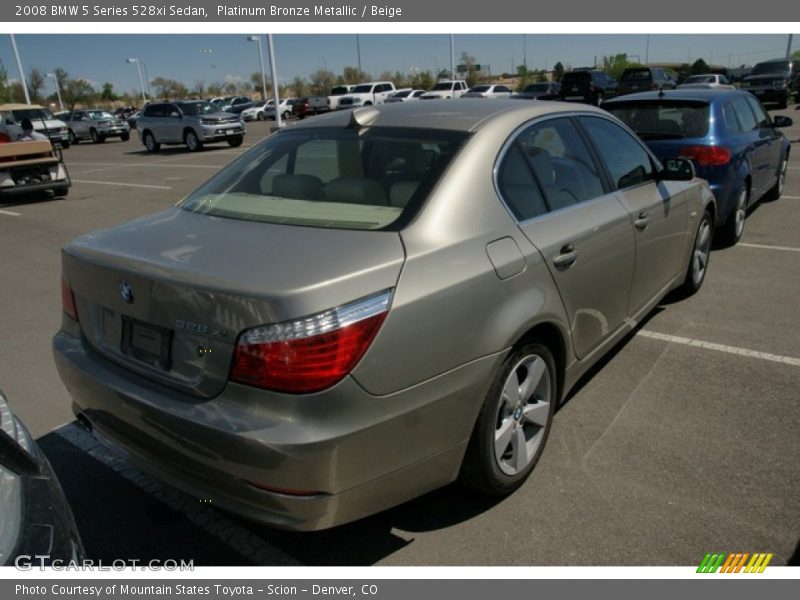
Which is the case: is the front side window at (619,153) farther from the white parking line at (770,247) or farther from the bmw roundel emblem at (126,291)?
the white parking line at (770,247)

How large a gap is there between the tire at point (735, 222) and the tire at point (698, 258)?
1.48m

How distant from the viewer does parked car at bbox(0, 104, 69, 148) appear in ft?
40.6

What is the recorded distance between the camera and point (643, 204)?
12.7ft

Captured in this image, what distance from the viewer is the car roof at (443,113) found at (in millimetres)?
3039

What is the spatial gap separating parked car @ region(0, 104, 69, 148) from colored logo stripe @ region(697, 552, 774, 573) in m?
13.7

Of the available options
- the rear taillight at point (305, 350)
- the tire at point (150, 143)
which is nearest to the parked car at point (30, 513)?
the rear taillight at point (305, 350)

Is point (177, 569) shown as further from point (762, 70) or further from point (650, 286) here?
point (762, 70)

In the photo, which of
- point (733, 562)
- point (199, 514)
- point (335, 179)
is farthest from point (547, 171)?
point (199, 514)

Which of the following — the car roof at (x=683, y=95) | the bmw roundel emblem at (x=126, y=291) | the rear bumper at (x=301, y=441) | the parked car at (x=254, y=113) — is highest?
the car roof at (x=683, y=95)

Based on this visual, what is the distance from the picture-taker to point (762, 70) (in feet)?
108

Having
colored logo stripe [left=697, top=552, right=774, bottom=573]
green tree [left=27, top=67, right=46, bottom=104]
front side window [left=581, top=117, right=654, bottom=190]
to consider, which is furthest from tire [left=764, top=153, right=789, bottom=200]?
green tree [left=27, top=67, right=46, bottom=104]

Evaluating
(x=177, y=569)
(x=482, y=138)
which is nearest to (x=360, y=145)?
(x=482, y=138)

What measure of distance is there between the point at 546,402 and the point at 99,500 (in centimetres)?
217

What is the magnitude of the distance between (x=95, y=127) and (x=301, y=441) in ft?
119
